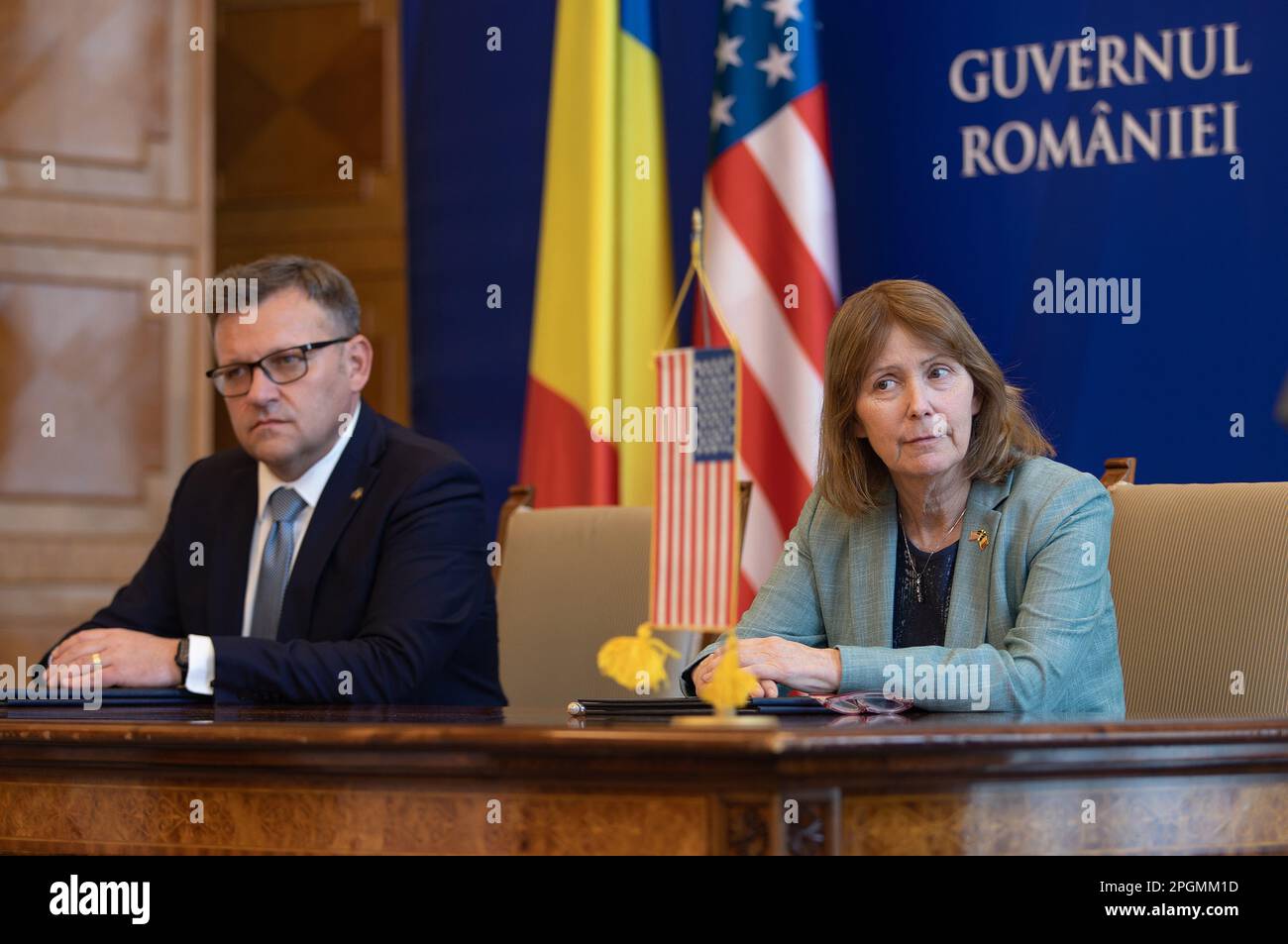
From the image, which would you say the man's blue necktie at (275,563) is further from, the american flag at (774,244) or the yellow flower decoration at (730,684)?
the yellow flower decoration at (730,684)

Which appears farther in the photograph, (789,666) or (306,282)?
(306,282)

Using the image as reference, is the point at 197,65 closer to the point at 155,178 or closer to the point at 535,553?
the point at 155,178

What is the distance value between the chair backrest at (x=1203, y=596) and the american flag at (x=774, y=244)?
1.25 meters

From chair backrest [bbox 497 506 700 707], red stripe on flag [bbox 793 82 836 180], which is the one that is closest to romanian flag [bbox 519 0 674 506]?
red stripe on flag [bbox 793 82 836 180]

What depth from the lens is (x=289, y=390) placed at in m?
3.04

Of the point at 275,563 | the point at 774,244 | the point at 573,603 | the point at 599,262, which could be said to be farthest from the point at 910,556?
the point at 599,262

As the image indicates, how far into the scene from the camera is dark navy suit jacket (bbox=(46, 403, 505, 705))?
8.56ft

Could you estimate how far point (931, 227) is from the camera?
4055 mm

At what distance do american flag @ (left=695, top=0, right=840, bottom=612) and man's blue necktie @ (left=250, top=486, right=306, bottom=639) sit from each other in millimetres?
1209

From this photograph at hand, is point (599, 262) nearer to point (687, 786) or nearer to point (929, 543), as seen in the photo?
point (929, 543)

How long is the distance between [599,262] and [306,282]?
1.21 meters

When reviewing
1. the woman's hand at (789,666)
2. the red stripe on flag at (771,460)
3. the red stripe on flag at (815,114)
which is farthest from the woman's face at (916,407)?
the red stripe on flag at (815,114)

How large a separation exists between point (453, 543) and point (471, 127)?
92.3 inches

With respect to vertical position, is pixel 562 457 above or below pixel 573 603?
above
